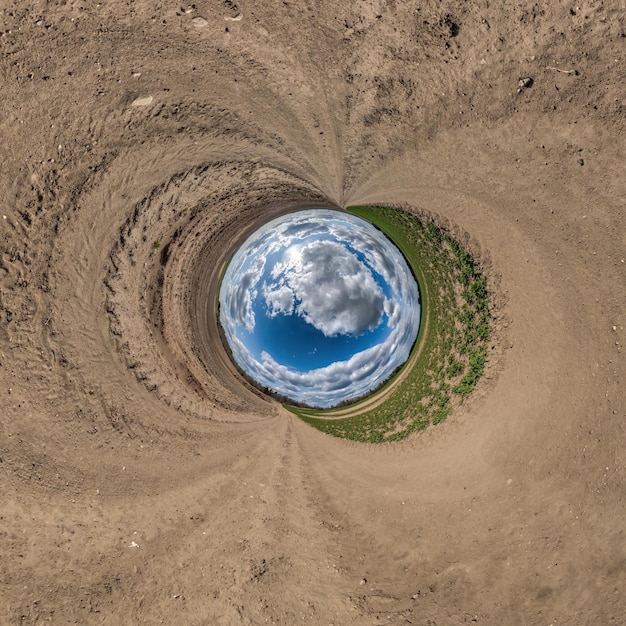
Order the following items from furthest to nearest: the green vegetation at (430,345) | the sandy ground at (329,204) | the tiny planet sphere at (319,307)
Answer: the green vegetation at (430,345) → the sandy ground at (329,204) → the tiny planet sphere at (319,307)

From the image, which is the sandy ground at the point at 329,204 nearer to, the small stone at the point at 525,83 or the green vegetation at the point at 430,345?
the small stone at the point at 525,83

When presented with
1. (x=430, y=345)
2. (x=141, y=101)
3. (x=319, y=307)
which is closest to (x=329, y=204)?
(x=319, y=307)

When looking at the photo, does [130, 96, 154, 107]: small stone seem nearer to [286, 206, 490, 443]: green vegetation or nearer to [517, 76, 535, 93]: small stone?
[286, 206, 490, 443]: green vegetation

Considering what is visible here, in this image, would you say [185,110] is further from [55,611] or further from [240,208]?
[55,611]

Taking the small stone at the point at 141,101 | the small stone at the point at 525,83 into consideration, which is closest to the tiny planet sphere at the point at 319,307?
the small stone at the point at 141,101

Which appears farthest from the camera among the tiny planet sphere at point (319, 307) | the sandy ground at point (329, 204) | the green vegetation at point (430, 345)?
the green vegetation at point (430, 345)
